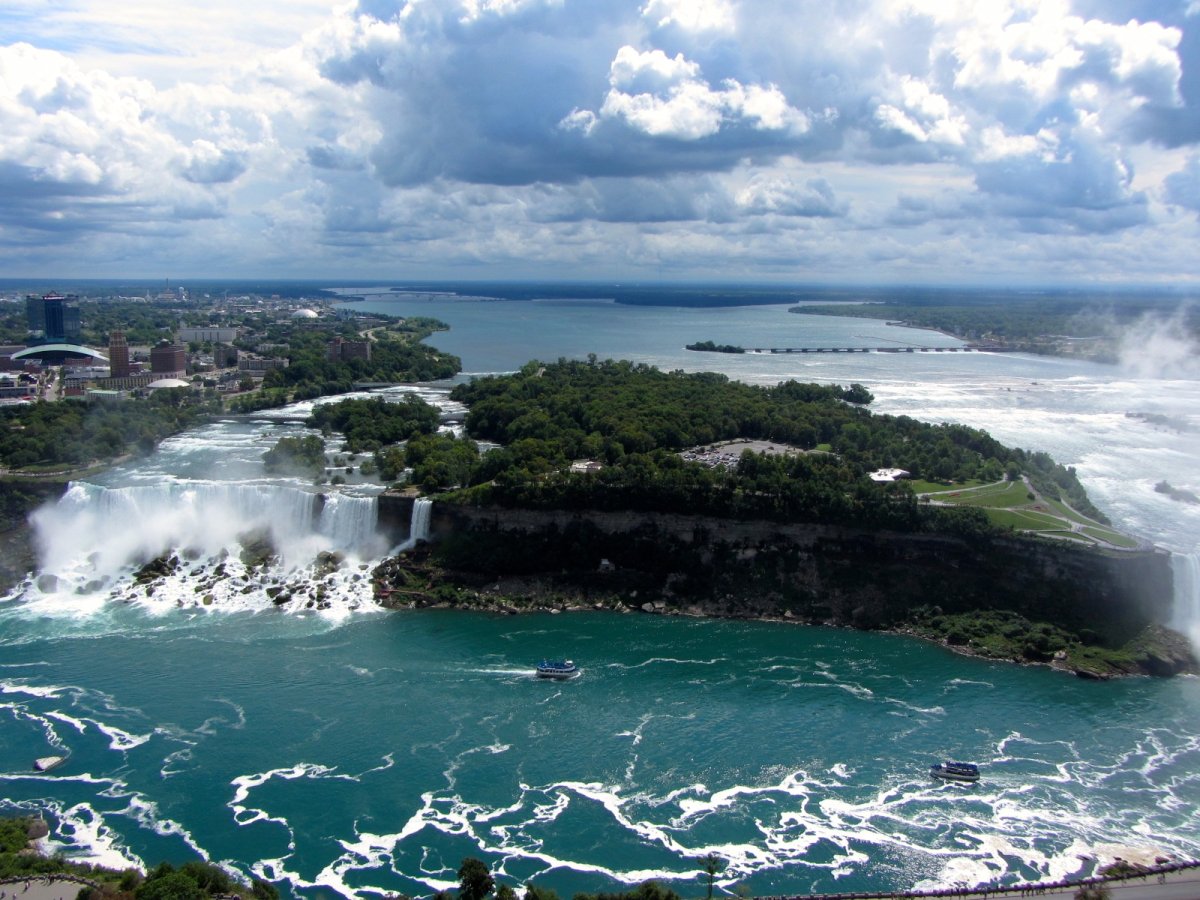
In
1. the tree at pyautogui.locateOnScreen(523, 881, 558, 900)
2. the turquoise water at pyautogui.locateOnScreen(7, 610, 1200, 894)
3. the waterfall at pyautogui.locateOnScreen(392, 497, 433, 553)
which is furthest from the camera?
the waterfall at pyautogui.locateOnScreen(392, 497, 433, 553)

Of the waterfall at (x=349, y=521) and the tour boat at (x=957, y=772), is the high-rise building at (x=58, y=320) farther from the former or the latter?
the tour boat at (x=957, y=772)

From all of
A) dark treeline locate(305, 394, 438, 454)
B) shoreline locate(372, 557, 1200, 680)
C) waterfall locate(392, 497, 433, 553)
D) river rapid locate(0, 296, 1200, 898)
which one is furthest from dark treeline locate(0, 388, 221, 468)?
shoreline locate(372, 557, 1200, 680)

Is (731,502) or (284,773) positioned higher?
(731,502)

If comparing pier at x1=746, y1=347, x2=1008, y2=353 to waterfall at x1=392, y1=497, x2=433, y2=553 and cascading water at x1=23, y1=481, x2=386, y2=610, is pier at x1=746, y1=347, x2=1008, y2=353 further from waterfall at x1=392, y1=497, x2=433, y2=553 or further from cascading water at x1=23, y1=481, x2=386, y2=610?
cascading water at x1=23, y1=481, x2=386, y2=610

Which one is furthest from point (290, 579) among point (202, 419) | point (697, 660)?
point (202, 419)

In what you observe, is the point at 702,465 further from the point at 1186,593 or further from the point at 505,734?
the point at 505,734

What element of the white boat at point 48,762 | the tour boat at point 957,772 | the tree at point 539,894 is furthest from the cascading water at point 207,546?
the tour boat at point 957,772

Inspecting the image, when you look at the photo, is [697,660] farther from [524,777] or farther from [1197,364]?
[1197,364]
